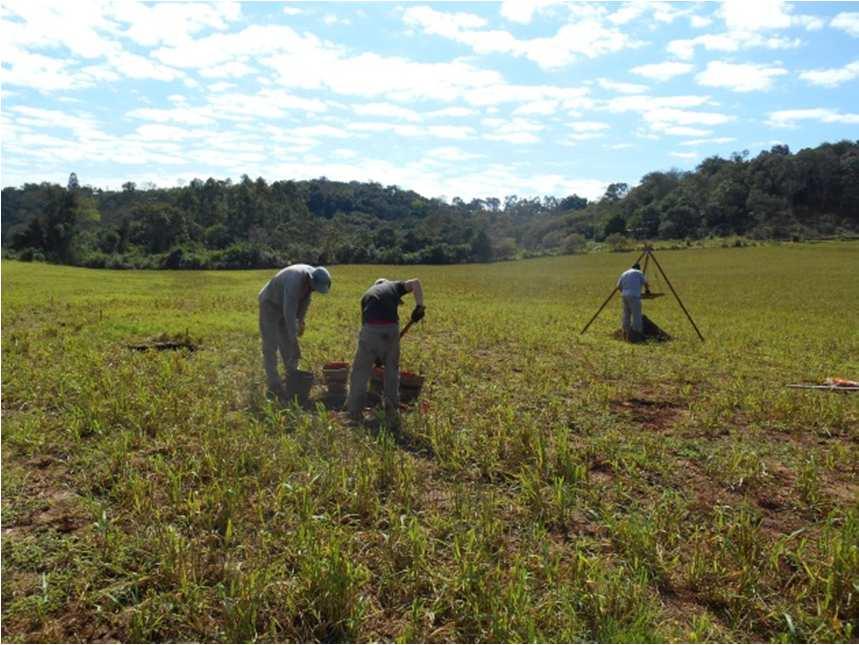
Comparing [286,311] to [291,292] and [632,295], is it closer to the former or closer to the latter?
[291,292]

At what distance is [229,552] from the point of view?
426 centimetres

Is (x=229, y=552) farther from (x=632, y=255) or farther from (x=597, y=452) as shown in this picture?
(x=632, y=255)

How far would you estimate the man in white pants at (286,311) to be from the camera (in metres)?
7.75

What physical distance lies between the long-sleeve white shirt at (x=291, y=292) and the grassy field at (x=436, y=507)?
1.18 m

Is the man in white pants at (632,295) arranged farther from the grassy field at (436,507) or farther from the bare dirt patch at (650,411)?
the bare dirt patch at (650,411)

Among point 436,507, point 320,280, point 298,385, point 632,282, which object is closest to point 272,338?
point 298,385

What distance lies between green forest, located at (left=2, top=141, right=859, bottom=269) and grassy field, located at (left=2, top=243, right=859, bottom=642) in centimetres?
5200

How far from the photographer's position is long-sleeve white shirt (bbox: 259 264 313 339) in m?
7.73

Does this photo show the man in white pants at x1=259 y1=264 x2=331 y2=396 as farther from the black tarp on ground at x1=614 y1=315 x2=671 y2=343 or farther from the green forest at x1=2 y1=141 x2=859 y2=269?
the green forest at x1=2 y1=141 x2=859 y2=269

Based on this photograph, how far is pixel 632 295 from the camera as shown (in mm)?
14328

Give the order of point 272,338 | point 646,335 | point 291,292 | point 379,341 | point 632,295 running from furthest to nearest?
1. point 646,335
2. point 632,295
3. point 272,338
4. point 291,292
5. point 379,341

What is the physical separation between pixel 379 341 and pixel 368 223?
103 meters

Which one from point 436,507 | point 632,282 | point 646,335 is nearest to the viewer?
point 436,507

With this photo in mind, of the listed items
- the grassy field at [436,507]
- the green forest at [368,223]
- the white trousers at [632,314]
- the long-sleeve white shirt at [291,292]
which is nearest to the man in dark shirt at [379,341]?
the grassy field at [436,507]
